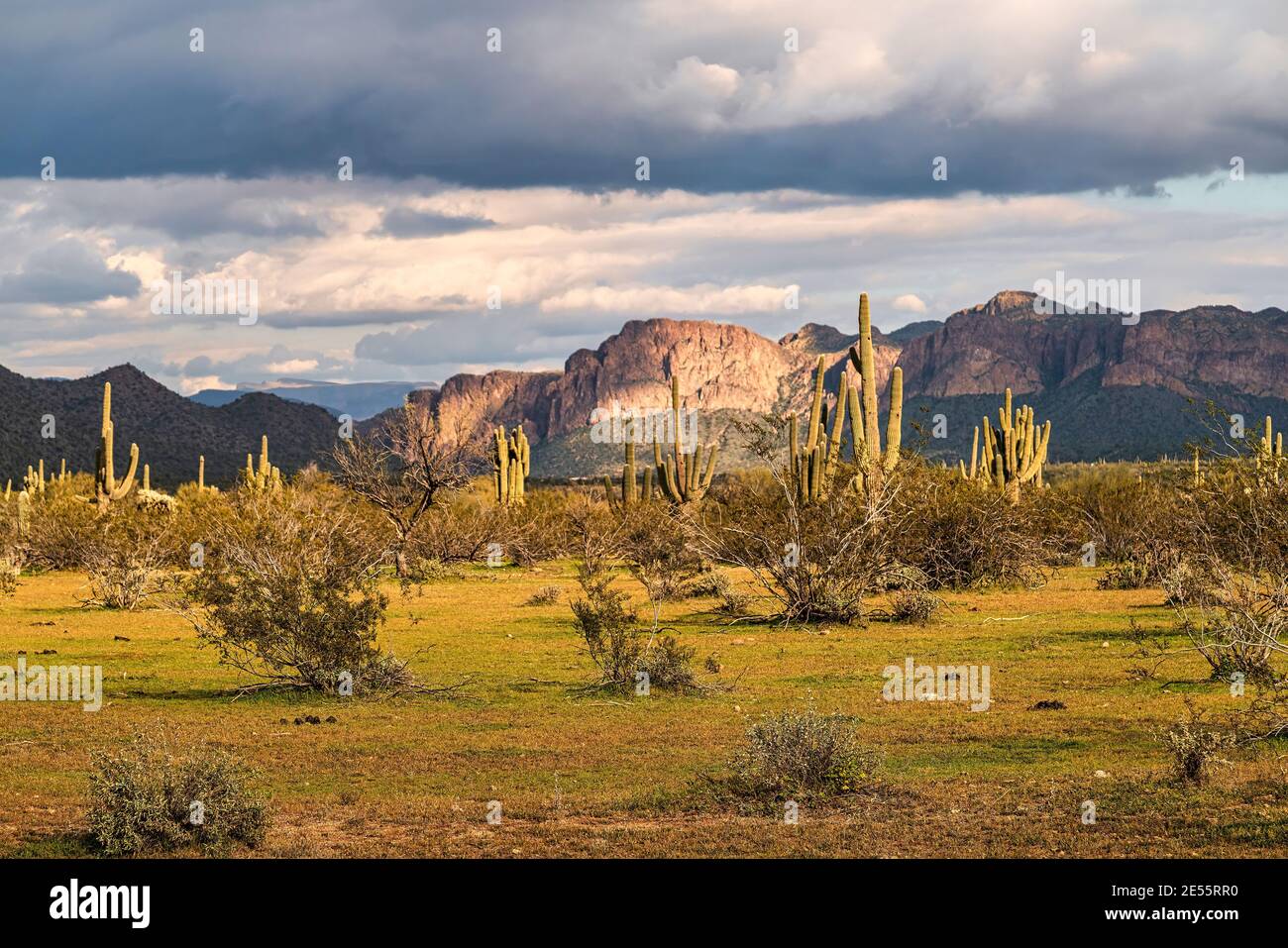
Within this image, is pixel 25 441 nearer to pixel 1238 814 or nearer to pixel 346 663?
pixel 346 663

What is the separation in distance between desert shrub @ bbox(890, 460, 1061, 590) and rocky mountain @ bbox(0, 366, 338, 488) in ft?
203

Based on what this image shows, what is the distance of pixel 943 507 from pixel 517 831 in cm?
2685

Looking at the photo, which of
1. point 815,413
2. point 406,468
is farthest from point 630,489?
point 815,413

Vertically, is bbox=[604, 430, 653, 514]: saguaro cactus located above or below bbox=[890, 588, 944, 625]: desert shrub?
above

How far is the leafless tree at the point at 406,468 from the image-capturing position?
4775cm

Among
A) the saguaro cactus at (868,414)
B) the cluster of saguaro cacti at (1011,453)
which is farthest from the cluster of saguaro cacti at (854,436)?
the cluster of saguaro cacti at (1011,453)

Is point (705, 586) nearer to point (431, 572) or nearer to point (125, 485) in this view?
point (431, 572)

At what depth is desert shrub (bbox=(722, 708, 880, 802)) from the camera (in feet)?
43.0

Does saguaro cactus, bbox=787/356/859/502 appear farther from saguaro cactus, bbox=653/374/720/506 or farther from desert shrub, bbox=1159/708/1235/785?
desert shrub, bbox=1159/708/1235/785

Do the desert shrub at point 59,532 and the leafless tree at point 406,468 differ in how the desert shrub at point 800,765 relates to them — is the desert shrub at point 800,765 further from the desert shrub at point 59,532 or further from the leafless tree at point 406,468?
the desert shrub at point 59,532

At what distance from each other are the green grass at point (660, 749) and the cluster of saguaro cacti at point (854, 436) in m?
5.78

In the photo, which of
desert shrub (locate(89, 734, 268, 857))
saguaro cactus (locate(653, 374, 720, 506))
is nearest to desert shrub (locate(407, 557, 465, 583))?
saguaro cactus (locate(653, 374, 720, 506))
